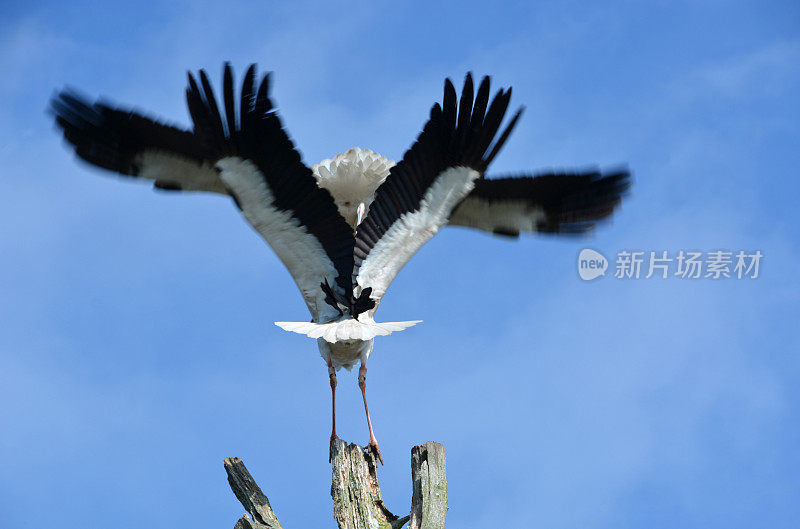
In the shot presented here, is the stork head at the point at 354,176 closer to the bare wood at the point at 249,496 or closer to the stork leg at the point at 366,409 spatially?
the stork leg at the point at 366,409

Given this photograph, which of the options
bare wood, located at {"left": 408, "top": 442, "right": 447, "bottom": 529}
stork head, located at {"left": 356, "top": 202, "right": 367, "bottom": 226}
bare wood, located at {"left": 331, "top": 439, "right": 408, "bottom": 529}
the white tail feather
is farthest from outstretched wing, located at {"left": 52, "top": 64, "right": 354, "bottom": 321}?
bare wood, located at {"left": 408, "top": 442, "right": 447, "bottom": 529}

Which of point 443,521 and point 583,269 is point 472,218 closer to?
point 583,269

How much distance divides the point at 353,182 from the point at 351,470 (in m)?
2.94

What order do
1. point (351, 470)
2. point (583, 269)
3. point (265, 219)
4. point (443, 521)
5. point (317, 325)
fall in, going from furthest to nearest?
point (583, 269)
point (265, 219)
point (317, 325)
point (351, 470)
point (443, 521)

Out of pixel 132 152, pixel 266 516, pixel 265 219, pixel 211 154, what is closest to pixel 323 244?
pixel 265 219

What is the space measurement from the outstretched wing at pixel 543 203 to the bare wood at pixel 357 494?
8.51ft

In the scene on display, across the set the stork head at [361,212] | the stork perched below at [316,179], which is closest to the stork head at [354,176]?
the stork head at [361,212]

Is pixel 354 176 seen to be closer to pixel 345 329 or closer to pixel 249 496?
pixel 345 329

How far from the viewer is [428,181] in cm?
708

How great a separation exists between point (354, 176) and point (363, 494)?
313 centimetres

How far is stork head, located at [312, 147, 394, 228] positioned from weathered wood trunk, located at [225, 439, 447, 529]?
2712mm

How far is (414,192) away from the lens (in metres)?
7.06

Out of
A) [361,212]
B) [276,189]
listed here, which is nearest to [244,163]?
[276,189]

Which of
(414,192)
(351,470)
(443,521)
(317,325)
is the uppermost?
(414,192)
